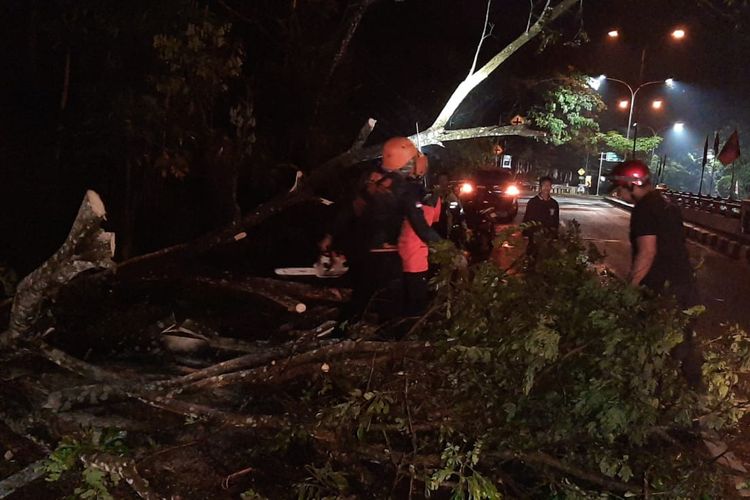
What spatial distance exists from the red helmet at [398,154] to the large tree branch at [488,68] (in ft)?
13.2

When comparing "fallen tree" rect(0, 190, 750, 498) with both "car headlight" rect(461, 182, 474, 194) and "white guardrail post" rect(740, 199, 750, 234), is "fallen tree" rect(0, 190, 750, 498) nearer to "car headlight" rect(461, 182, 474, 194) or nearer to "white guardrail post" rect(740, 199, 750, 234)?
"car headlight" rect(461, 182, 474, 194)

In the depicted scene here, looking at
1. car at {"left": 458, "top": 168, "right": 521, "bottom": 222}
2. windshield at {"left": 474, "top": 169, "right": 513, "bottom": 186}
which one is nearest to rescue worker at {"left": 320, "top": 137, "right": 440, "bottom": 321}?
car at {"left": 458, "top": 168, "right": 521, "bottom": 222}

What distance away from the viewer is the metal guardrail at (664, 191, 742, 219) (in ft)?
61.4

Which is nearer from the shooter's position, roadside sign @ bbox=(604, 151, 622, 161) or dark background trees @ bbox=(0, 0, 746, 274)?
dark background trees @ bbox=(0, 0, 746, 274)

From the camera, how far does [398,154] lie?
473cm

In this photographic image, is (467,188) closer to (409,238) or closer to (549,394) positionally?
(409,238)

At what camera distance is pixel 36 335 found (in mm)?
4188

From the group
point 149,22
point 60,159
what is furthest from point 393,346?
point 60,159

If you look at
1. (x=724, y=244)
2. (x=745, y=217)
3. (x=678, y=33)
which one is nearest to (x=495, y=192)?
(x=724, y=244)

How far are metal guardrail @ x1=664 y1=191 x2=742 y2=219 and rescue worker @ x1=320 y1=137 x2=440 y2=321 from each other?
1284 centimetres

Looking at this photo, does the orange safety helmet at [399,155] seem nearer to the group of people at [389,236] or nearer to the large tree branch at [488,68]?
the group of people at [389,236]

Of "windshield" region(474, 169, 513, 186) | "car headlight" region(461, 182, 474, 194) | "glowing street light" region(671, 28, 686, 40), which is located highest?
"glowing street light" region(671, 28, 686, 40)

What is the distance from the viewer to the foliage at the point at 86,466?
334 cm

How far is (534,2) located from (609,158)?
4226 centimetres
